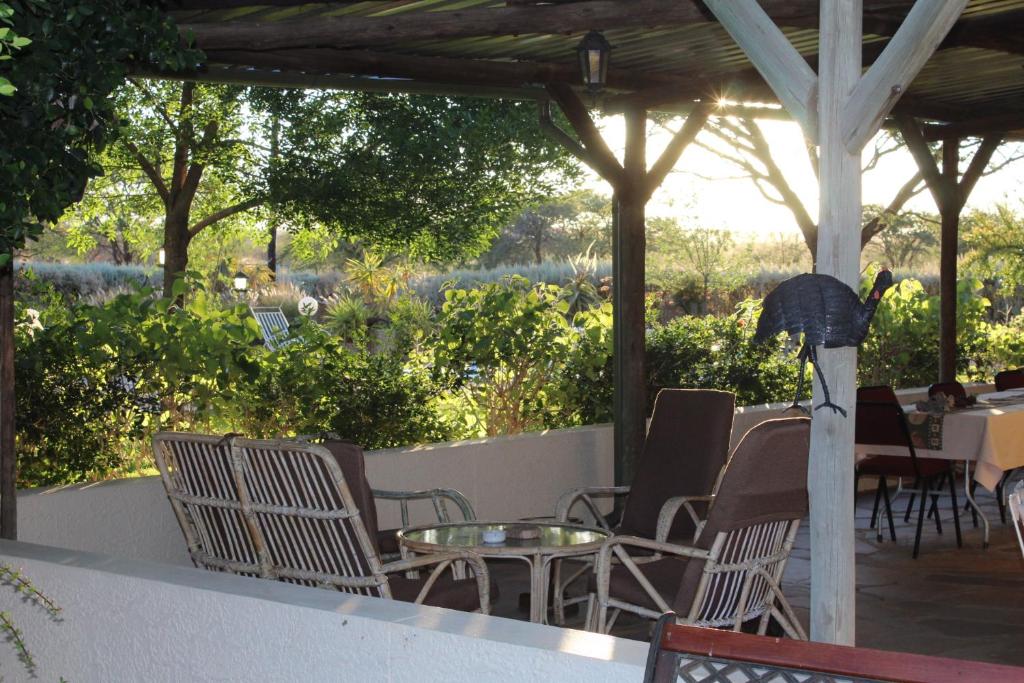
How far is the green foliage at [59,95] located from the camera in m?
3.44

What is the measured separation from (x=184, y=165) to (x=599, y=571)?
416 inches

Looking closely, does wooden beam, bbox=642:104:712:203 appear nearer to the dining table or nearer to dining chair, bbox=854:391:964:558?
dining chair, bbox=854:391:964:558

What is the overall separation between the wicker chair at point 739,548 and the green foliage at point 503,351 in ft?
11.7

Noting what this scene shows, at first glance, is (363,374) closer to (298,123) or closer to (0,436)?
(0,436)

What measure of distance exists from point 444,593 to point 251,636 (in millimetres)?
1201

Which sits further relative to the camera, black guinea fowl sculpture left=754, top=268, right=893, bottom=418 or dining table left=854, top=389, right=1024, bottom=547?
dining table left=854, top=389, right=1024, bottom=547

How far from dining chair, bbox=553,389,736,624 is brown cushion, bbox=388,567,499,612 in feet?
3.85

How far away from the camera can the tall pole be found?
11.2 ft

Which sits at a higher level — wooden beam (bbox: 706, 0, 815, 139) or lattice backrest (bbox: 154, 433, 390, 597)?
wooden beam (bbox: 706, 0, 815, 139)

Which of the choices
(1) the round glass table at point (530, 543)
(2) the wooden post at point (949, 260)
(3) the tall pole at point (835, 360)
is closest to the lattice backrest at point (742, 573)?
(1) the round glass table at point (530, 543)

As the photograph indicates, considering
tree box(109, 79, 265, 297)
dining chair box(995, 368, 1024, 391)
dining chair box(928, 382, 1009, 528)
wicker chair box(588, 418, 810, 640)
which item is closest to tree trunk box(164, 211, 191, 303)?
tree box(109, 79, 265, 297)

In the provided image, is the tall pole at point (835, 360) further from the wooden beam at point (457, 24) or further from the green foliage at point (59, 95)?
the green foliage at point (59, 95)

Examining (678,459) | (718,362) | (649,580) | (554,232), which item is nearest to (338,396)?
(678,459)

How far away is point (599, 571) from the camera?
431cm
